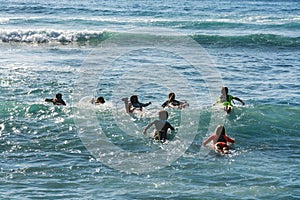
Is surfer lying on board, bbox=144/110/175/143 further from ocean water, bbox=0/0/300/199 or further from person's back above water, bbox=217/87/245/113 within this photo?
person's back above water, bbox=217/87/245/113

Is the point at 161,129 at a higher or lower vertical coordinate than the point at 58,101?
lower

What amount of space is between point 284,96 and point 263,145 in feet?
22.5

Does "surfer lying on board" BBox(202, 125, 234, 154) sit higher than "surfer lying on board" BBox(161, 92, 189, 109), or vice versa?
"surfer lying on board" BBox(161, 92, 189, 109)

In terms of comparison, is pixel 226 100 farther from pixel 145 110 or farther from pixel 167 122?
pixel 167 122

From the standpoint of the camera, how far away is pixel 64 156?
653 inches

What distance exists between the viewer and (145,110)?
2158 centimetres

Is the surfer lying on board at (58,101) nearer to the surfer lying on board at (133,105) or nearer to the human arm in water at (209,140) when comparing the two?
the surfer lying on board at (133,105)

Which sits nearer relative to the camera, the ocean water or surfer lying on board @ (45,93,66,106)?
the ocean water

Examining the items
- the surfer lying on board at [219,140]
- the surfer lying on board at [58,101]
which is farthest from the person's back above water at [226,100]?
the surfer lying on board at [58,101]

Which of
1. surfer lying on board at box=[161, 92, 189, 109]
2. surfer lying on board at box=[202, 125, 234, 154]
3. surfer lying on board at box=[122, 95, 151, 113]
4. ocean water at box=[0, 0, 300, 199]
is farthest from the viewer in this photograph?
surfer lying on board at box=[161, 92, 189, 109]

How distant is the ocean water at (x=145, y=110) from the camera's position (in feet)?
48.1

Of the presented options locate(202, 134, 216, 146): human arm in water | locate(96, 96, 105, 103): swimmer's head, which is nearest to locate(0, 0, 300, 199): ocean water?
locate(202, 134, 216, 146): human arm in water

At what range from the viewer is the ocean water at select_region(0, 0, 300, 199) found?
14672 mm

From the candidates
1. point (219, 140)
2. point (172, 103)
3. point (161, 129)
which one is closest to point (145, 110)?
point (172, 103)
